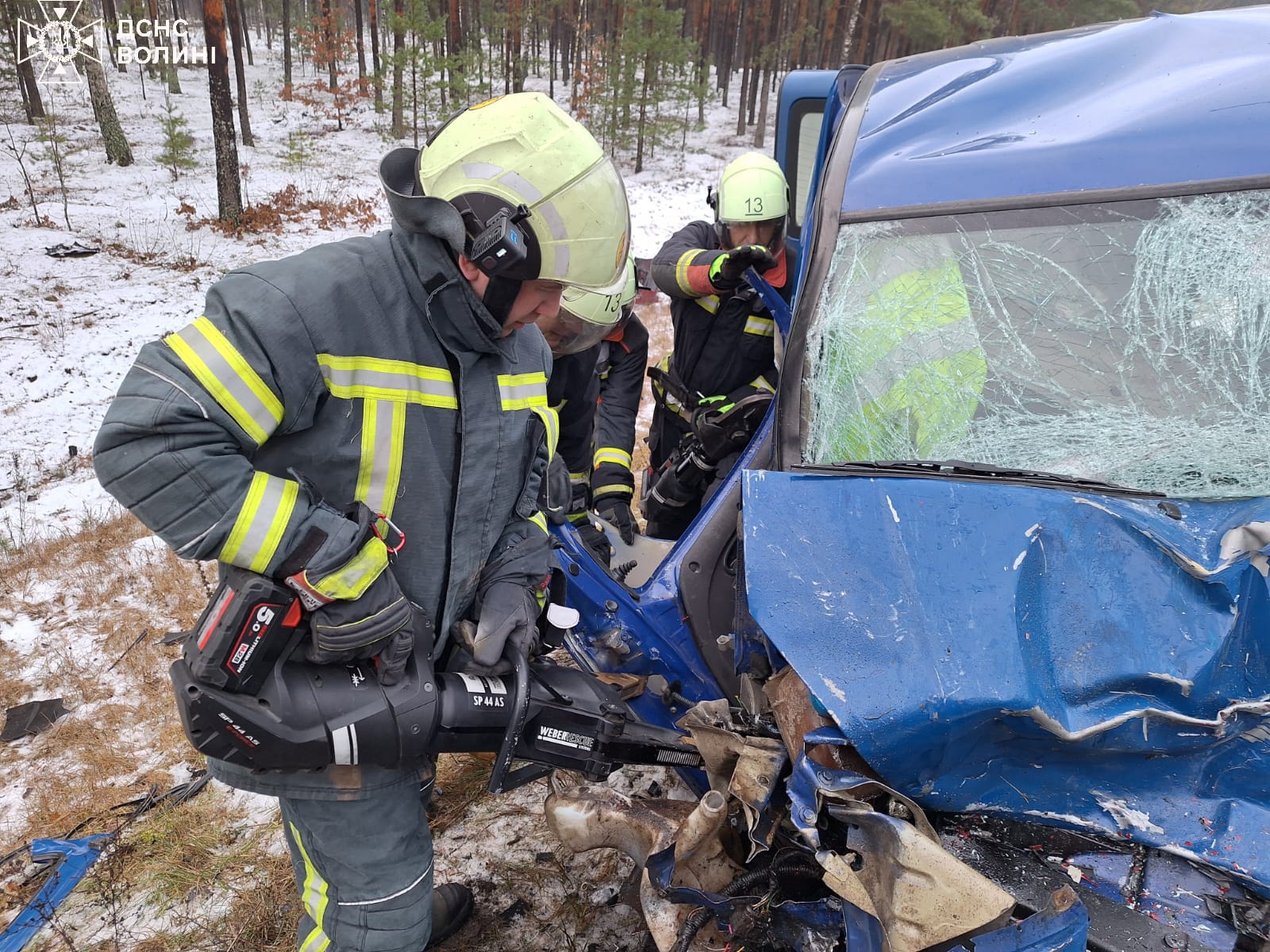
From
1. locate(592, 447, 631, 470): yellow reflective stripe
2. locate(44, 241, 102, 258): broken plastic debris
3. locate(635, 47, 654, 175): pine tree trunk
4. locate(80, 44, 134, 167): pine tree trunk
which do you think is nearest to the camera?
locate(592, 447, 631, 470): yellow reflective stripe

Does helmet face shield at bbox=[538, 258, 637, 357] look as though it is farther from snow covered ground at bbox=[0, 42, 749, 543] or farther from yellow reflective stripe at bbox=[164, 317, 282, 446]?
snow covered ground at bbox=[0, 42, 749, 543]

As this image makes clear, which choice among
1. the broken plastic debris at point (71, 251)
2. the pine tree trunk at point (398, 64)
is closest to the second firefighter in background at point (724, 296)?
the broken plastic debris at point (71, 251)

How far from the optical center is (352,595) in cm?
150

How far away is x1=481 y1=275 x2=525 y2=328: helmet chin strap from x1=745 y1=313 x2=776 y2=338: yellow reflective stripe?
232 cm

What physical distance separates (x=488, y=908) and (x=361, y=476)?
164cm

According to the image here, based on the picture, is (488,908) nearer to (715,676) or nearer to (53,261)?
(715,676)

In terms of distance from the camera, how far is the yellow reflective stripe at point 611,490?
390 centimetres

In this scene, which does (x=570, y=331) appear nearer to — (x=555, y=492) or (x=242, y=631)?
(x=555, y=492)

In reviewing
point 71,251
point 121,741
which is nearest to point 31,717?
point 121,741

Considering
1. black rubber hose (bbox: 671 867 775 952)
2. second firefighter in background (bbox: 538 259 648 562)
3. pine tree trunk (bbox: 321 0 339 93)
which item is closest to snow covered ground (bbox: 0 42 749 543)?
pine tree trunk (bbox: 321 0 339 93)

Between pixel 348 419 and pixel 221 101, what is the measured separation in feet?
42.7

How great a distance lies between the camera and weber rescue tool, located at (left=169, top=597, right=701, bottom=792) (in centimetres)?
150

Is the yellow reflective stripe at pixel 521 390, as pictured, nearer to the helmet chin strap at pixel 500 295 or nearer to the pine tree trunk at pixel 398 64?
the helmet chin strap at pixel 500 295

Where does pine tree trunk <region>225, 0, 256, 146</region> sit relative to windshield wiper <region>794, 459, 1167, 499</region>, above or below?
above
